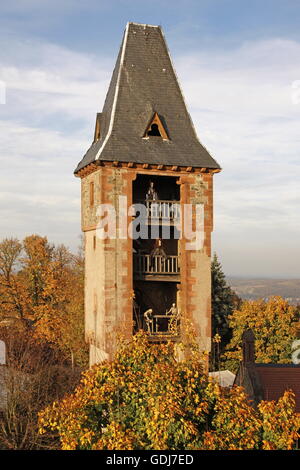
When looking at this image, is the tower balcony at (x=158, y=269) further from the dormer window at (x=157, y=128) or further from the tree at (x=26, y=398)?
the tree at (x=26, y=398)

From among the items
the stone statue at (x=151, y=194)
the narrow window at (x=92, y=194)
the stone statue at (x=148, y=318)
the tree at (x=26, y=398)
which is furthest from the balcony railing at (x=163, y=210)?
the tree at (x=26, y=398)

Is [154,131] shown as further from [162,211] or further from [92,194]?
[92,194]

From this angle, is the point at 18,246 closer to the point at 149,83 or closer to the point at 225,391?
the point at 149,83

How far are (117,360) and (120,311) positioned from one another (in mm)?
9315

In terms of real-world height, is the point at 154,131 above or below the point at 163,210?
above

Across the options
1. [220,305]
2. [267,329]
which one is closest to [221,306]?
[220,305]

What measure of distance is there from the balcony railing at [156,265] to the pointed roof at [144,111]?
12.9ft

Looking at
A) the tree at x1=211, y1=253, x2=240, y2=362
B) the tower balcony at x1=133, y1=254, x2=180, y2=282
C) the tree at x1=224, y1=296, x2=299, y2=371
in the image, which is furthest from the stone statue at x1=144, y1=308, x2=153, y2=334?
the tree at x1=211, y1=253, x2=240, y2=362

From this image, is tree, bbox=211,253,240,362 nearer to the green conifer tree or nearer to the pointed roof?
the green conifer tree

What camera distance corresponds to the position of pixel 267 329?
40156 mm

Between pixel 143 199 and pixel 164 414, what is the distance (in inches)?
588

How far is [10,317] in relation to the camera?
4788 cm

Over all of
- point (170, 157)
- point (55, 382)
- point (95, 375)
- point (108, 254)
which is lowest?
point (55, 382)

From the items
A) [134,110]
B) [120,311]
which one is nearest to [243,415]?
[120,311]
